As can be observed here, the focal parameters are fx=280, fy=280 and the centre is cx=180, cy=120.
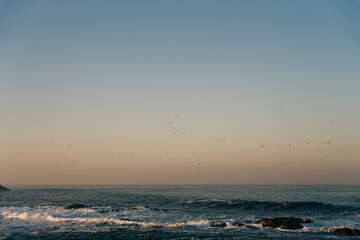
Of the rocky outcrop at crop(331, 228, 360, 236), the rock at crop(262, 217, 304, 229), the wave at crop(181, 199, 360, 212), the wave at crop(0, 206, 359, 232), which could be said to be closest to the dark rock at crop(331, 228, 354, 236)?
the rocky outcrop at crop(331, 228, 360, 236)

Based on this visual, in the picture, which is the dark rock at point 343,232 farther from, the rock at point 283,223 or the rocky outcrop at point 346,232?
the rock at point 283,223

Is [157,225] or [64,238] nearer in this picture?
[64,238]

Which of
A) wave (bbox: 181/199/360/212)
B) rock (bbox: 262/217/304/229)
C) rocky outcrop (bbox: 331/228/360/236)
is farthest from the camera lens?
wave (bbox: 181/199/360/212)

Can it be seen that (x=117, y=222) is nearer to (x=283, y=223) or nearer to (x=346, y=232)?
(x=283, y=223)

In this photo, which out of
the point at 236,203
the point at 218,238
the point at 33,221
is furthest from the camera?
the point at 236,203

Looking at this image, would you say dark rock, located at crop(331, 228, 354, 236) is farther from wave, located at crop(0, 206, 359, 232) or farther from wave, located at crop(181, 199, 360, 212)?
wave, located at crop(181, 199, 360, 212)

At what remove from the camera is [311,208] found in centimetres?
5803

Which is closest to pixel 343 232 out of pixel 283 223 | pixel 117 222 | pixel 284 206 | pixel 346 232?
pixel 346 232

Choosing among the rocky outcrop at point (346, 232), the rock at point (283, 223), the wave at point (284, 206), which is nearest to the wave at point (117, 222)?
the rock at point (283, 223)

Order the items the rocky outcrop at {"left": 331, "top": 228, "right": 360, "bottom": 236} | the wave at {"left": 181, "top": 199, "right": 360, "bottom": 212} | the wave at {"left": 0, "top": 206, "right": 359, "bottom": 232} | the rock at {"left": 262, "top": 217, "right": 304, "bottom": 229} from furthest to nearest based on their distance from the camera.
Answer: the wave at {"left": 181, "top": 199, "right": 360, "bottom": 212} < the wave at {"left": 0, "top": 206, "right": 359, "bottom": 232} < the rock at {"left": 262, "top": 217, "right": 304, "bottom": 229} < the rocky outcrop at {"left": 331, "top": 228, "right": 360, "bottom": 236}

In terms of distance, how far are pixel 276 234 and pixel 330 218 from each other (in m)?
19.1

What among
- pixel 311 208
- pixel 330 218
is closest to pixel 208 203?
pixel 311 208

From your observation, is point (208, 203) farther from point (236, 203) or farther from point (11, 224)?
point (11, 224)

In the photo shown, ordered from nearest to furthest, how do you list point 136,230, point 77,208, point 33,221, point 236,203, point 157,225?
point 136,230
point 157,225
point 33,221
point 77,208
point 236,203
